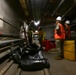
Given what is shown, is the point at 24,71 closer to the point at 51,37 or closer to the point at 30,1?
the point at 30,1

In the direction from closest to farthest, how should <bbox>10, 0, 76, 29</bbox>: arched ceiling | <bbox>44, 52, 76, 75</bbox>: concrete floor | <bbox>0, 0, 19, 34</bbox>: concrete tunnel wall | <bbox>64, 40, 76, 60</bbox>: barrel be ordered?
<bbox>44, 52, 76, 75</bbox>: concrete floor
<bbox>0, 0, 19, 34</bbox>: concrete tunnel wall
<bbox>64, 40, 76, 60</bbox>: barrel
<bbox>10, 0, 76, 29</bbox>: arched ceiling


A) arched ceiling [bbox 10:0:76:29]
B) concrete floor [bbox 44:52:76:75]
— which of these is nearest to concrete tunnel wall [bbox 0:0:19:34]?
arched ceiling [bbox 10:0:76:29]

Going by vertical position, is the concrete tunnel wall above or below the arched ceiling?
below

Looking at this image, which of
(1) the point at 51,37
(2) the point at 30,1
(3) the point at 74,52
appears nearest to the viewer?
(3) the point at 74,52

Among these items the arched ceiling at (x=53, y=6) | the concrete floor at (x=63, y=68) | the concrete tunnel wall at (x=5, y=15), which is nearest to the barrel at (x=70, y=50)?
the concrete floor at (x=63, y=68)

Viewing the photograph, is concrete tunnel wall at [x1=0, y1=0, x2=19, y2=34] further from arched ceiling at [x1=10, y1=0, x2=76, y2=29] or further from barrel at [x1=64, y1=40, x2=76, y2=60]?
barrel at [x1=64, y1=40, x2=76, y2=60]

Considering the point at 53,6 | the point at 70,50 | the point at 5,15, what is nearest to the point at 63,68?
the point at 70,50

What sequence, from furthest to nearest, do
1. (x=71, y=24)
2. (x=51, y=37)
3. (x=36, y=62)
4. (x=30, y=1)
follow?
(x=51, y=37) < (x=71, y=24) < (x=30, y=1) < (x=36, y=62)

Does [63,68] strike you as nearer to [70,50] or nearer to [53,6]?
[70,50]

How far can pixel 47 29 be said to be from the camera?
1277 centimetres

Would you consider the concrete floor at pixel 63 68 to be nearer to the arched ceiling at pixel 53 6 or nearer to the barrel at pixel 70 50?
the barrel at pixel 70 50

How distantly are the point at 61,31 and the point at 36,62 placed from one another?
1845 mm

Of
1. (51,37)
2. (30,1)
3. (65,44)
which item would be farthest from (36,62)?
(51,37)

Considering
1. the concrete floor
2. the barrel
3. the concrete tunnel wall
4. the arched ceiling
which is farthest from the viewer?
the arched ceiling
